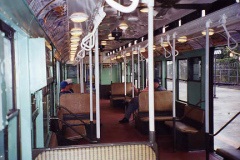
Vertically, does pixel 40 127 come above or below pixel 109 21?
below

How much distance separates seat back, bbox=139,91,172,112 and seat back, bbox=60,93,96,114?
1314 mm

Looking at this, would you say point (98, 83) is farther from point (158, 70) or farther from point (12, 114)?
point (158, 70)

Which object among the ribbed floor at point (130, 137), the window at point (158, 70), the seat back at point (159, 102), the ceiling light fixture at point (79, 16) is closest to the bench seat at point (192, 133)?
the ribbed floor at point (130, 137)

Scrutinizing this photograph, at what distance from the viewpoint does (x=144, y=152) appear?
86.4 inches

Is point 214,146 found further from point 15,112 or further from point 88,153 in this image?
point 15,112

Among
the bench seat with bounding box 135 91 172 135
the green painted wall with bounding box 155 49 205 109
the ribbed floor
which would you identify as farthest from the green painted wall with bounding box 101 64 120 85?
the bench seat with bounding box 135 91 172 135

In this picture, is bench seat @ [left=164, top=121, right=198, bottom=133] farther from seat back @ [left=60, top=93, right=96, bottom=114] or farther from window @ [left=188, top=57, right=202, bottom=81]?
seat back @ [left=60, top=93, right=96, bottom=114]

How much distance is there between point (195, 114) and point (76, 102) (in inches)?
115

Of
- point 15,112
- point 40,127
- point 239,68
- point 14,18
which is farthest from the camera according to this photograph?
point 239,68

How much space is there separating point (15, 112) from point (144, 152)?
1.18 m

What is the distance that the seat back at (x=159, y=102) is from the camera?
6.47 m

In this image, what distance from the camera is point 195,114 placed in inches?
214

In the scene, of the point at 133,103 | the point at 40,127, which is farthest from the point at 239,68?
the point at 40,127

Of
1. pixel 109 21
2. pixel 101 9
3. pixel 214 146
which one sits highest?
pixel 109 21
